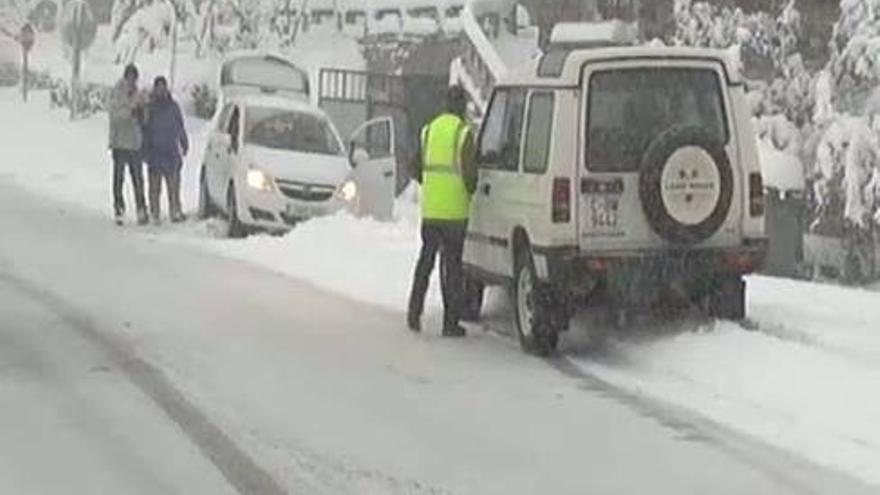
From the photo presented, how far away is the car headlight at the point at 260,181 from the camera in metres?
20.5

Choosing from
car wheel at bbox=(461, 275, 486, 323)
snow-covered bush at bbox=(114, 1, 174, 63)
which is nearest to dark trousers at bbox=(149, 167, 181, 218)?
car wheel at bbox=(461, 275, 486, 323)

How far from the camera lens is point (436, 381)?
10.7 meters

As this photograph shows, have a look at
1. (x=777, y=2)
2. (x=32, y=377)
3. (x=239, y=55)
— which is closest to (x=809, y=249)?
(x=777, y=2)

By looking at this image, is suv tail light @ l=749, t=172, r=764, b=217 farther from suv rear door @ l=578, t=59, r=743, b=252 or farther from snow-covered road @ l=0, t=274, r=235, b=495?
snow-covered road @ l=0, t=274, r=235, b=495

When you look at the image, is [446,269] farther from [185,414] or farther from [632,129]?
[185,414]

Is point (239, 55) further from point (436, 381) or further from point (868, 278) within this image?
point (436, 381)

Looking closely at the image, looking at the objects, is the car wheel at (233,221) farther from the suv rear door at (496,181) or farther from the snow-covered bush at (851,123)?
the suv rear door at (496,181)

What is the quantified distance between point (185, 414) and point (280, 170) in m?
11.5

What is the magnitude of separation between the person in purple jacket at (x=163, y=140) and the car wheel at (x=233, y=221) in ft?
4.61

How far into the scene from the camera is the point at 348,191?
829 inches

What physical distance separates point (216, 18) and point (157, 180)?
2402 cm

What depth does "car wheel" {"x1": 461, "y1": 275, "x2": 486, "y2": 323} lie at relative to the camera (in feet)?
44.8

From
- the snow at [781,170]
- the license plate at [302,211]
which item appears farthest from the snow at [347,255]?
the snow at [781,170]

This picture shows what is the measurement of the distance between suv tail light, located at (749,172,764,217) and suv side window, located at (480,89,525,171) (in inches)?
65.8
